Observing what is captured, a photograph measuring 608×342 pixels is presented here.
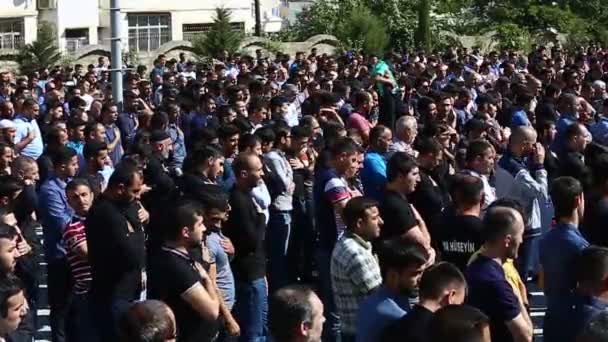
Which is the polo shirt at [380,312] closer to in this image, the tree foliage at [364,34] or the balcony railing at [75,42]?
Result: the tree foliage at [364,34]

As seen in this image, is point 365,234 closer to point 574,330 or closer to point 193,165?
point 574,330

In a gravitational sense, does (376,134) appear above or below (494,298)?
above

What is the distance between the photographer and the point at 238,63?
2769 centimetres

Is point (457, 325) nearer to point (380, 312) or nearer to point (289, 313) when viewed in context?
point (289, 313)

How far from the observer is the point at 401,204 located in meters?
8.56

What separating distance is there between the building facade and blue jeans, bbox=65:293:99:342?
44163 millimetres

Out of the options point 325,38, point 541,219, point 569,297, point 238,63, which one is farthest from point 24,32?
point 569,297

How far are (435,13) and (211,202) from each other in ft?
135

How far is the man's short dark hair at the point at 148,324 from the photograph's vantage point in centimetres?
530

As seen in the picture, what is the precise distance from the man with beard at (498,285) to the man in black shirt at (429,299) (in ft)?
1.97

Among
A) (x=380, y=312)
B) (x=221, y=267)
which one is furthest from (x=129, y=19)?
(x=380, y=312)

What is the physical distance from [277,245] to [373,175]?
121cm

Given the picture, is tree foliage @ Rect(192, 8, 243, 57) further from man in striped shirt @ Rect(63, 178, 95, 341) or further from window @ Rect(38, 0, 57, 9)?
man in striped shirt @ Rect(63, 178, 95, 341)

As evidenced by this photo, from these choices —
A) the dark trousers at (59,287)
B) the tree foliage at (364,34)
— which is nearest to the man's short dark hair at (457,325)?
the dark trousers at (59,287)
